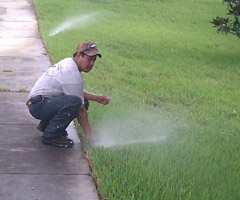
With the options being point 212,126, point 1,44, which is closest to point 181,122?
point 212,126

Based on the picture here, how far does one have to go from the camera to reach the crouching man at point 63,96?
181 inches

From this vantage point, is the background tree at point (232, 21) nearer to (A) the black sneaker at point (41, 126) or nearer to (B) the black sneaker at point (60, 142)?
(A) the black sneaker at point (41, 126)

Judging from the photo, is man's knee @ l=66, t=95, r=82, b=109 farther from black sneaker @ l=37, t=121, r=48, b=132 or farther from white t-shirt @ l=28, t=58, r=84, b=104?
black sneaker @ l=37, t=121, r=48, b=132

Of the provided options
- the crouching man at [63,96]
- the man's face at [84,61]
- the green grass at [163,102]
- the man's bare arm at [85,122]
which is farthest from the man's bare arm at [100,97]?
the green grass at [163,102]

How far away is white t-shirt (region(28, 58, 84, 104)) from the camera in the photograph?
180 inches

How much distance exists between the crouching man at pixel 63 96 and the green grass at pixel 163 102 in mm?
331

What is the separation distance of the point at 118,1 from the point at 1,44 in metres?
8.71

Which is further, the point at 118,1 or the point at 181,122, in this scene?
the point at 118,1

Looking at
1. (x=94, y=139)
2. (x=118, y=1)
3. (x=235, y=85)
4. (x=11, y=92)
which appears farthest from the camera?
(x=118, y=1)

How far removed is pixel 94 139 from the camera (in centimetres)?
495

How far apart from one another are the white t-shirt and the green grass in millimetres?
589

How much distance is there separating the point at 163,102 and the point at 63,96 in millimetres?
2279

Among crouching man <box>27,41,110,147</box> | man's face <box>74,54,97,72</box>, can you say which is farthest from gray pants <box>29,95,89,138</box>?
man's face <box>74,54,97,72</box>

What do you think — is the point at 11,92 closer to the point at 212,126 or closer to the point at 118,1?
the point at 212,126
